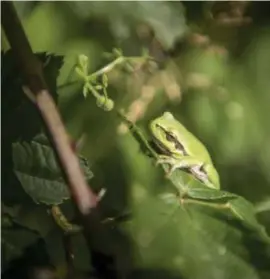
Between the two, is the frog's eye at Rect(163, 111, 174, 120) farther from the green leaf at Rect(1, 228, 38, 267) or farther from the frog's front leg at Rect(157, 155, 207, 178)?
the green leaf at Rect(1, 228, 38, 267)

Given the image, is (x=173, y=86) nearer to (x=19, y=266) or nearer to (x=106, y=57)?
(x=106, y=57)

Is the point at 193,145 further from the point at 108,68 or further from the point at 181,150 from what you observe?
the point at 108,68

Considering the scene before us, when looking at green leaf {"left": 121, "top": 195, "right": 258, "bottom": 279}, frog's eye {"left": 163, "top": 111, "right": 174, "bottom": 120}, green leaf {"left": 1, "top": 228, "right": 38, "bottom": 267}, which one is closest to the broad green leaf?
green leaf {"left": 1, "top": 228, "right": 38, "bottom": 267}

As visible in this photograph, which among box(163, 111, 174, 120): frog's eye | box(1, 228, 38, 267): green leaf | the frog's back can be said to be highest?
box(163, 111, 174, 120): frog's eye

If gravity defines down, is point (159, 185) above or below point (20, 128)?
below

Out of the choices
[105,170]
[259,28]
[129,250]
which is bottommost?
[129,250]

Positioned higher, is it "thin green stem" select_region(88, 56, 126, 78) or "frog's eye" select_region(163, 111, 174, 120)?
"thin green stem" select_region(88, 56, 126, 78)

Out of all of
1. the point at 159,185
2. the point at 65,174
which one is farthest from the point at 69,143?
the point at 159,185
